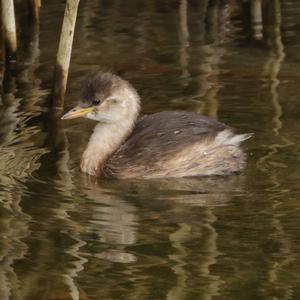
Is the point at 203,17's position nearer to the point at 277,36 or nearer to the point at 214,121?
the point at 277,36

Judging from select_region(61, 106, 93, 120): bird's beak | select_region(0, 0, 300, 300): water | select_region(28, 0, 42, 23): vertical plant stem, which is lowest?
select_region(0, 0, 300, 300): water

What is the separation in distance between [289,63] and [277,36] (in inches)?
41.6

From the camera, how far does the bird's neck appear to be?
7.86 m

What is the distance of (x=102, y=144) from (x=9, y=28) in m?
2.13

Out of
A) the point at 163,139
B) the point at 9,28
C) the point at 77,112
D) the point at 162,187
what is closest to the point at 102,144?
the point at 77,112

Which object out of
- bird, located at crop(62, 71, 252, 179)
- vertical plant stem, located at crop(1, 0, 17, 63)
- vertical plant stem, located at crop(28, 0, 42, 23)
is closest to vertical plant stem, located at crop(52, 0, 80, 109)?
bird, located at crop(62, 71, 252, 179)

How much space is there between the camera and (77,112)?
7.98 meters

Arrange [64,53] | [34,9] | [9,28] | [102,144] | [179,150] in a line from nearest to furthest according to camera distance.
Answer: [179,150], [102,144], [64,53], [9,28], [34,9]

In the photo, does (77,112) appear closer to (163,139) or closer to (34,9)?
(163,139)

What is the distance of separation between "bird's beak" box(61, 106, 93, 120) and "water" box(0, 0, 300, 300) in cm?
29

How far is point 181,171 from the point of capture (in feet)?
25.4

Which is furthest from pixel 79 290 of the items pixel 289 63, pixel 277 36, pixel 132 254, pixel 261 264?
pixel 277 36

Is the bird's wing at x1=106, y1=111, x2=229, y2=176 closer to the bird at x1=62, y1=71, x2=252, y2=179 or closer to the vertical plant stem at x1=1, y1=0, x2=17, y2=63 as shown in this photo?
the bird at x1=62, y1=71, x2=252, y2=179

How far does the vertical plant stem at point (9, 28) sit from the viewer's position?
9445 mm
